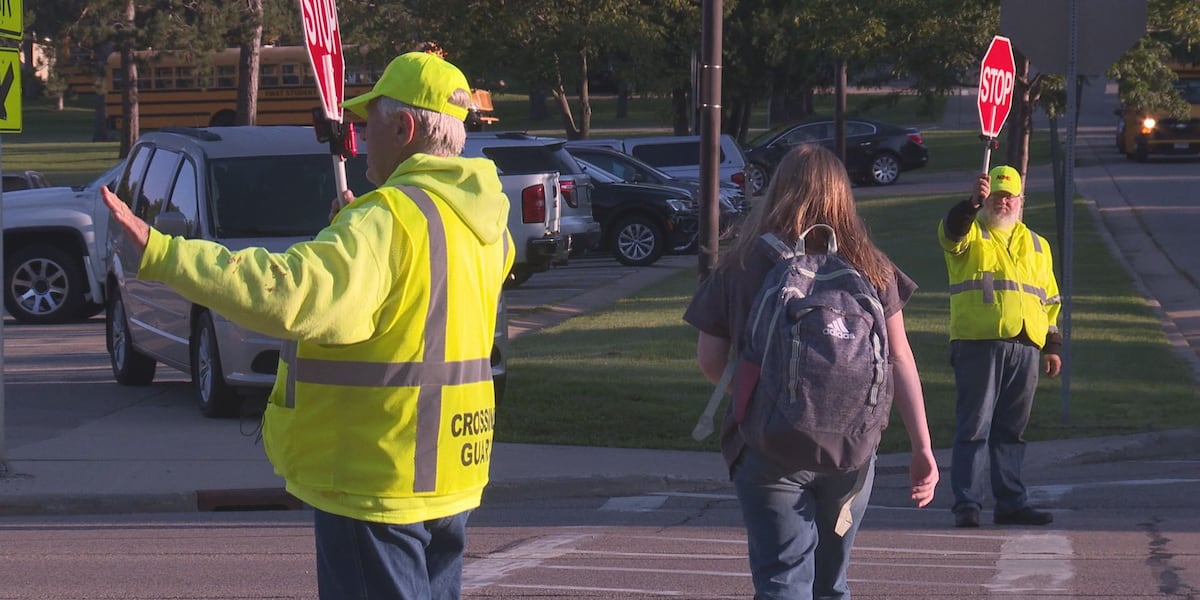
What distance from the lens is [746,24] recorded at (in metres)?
43.5

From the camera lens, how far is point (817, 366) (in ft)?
13.7

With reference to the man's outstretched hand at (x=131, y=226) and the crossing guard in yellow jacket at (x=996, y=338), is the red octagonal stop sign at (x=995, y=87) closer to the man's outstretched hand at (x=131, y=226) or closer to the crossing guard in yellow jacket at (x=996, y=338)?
the crossing guard in yellow jacket at (x=996, y=338)

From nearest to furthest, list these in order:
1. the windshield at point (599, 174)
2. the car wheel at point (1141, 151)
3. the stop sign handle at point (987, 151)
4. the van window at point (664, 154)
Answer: the stop sign handle at point (987, 151) < the windshield at point (599, 174) < the van window at point (664, 154) < the car wheel at point (1141, 151)

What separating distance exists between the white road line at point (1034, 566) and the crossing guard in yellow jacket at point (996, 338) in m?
0.37

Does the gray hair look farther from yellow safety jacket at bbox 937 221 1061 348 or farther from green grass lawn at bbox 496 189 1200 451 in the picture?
green grass lawn at bbox 496 189 1200 451

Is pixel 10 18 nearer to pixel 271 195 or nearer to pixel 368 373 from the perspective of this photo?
pixel 271 195

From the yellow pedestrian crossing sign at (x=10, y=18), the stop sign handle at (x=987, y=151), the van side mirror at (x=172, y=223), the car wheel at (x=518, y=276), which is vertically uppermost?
the yellow pedestrian crossing sign at (x=10, y=18)

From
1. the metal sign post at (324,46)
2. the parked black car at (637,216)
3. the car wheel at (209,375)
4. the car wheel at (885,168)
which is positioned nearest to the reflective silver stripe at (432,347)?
the metal sign post at (324,46)

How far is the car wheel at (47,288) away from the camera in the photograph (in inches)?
679

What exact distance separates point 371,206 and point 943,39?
1767 cm

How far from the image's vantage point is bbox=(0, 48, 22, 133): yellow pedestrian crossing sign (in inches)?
365

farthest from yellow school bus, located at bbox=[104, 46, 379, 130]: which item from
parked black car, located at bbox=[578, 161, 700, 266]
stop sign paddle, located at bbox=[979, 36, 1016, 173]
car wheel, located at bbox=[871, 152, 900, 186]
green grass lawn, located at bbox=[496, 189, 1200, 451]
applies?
stop sign paddle, located at bbox=[979, 36, 1016, 173]

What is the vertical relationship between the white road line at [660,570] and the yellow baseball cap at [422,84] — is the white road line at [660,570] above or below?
below

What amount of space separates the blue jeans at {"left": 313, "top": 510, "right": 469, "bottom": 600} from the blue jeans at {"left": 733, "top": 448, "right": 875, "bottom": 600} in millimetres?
1265
